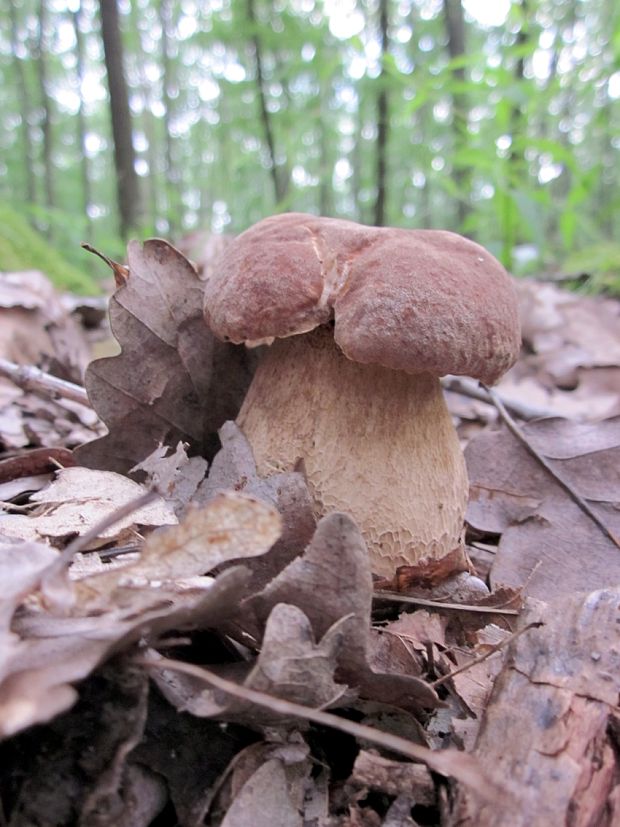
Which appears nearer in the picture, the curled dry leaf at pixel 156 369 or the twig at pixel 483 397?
the curled dry leaf at pixel 156 369

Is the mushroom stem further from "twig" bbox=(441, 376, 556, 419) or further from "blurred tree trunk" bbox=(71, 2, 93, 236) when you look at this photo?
"blurred tree trunk" bbox=(71, 2, 93, 236)

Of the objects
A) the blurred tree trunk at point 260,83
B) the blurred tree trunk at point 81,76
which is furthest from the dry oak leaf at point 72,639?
the blurred tree trunk at point 81,76

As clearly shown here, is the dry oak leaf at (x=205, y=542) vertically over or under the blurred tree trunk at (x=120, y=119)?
under

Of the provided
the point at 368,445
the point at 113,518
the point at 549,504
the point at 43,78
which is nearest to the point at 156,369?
the point at 368,445

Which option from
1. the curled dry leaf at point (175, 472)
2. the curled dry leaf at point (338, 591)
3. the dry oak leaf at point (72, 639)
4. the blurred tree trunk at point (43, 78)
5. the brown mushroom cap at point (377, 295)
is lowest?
the curled dry leaf at point (175, 472)

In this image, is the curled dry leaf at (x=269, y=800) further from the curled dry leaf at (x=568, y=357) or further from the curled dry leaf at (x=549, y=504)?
the curled dry leaf at (x=568, y=357)

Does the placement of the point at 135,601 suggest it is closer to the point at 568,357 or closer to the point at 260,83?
the point at 568,357

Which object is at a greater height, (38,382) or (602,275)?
(38,382)

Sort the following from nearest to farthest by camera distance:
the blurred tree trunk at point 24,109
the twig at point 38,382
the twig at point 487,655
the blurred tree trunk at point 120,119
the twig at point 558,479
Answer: the twig at point 487,655 < the twig at point 558,479 < the twig at point 38,382 < the blurred tree trunk at point 120,119 < the blurred tree trunk at point 24,109
